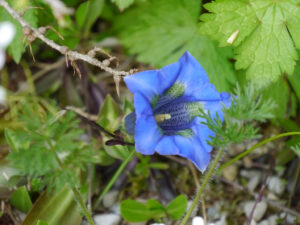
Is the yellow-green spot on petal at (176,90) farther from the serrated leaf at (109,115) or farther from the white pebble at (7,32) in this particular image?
the white pebble at (7,32)

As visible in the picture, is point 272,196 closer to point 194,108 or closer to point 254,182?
point 254,182

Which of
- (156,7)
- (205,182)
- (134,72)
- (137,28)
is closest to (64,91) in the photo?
(137,28)

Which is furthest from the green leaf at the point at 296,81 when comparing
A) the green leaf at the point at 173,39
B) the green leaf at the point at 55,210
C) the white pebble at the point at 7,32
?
the white pebble at the point at 7,32

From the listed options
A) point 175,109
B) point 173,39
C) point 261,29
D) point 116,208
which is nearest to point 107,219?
point 116,208

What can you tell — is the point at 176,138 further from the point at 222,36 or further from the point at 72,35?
the point at 72,35

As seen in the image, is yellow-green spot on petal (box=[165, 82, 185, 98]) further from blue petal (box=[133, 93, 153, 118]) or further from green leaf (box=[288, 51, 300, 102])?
green leaf (box=[288, 51, 300, 102])

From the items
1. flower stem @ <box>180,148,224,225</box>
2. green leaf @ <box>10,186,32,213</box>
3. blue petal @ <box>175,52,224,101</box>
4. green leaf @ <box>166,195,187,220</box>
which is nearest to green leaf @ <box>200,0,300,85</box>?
blue petal @ <box>175,52,224,101</box>
